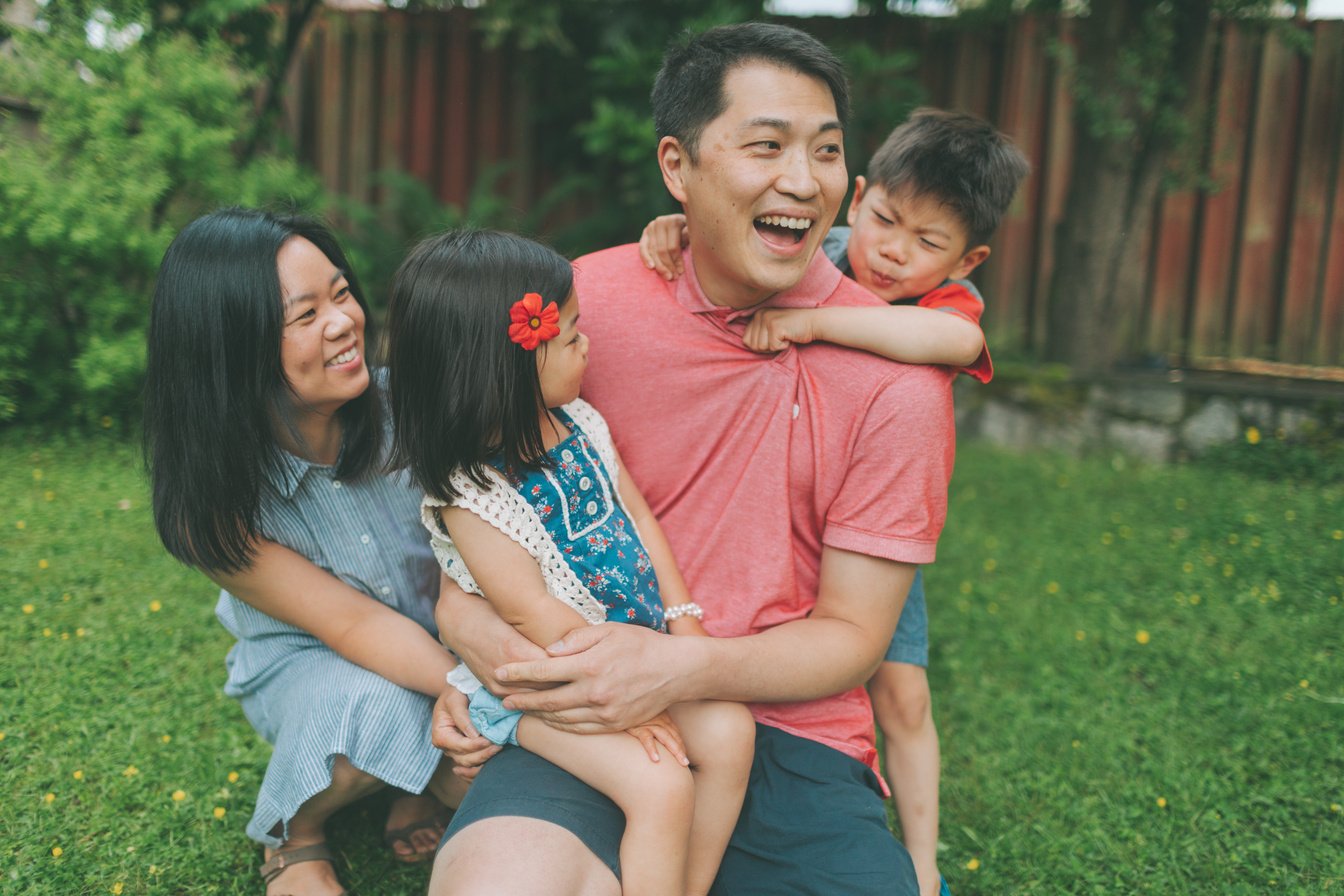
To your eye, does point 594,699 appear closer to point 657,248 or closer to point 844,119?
point 657,248

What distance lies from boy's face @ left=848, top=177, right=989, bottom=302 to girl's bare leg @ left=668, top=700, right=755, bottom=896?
1162 millimetres

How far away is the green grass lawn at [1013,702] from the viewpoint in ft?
8.81

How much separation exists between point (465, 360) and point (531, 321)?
0.15 metres

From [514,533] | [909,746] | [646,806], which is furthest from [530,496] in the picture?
[909,746]

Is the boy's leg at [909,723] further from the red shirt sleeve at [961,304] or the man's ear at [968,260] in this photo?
the man's ear at [968,260]

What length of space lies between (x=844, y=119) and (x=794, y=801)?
149cm

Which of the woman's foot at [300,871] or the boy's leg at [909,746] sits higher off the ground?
the boy's leg at [909,746]

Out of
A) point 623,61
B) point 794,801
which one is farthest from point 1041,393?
point 794,801

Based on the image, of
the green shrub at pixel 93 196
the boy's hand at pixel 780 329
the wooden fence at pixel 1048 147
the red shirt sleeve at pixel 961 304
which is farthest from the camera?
the wooden fence at pixel 1048 147

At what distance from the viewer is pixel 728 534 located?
226cm

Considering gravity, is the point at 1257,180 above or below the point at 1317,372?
above

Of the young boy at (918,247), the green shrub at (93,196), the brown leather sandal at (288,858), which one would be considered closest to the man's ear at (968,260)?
the young boy at (918,247)

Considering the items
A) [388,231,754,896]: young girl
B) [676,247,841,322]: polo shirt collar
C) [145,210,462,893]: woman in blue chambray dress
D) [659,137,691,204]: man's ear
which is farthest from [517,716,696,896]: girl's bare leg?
[659,137,691,204]: man's ear

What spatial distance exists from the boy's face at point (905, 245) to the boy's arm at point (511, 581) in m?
1.16
